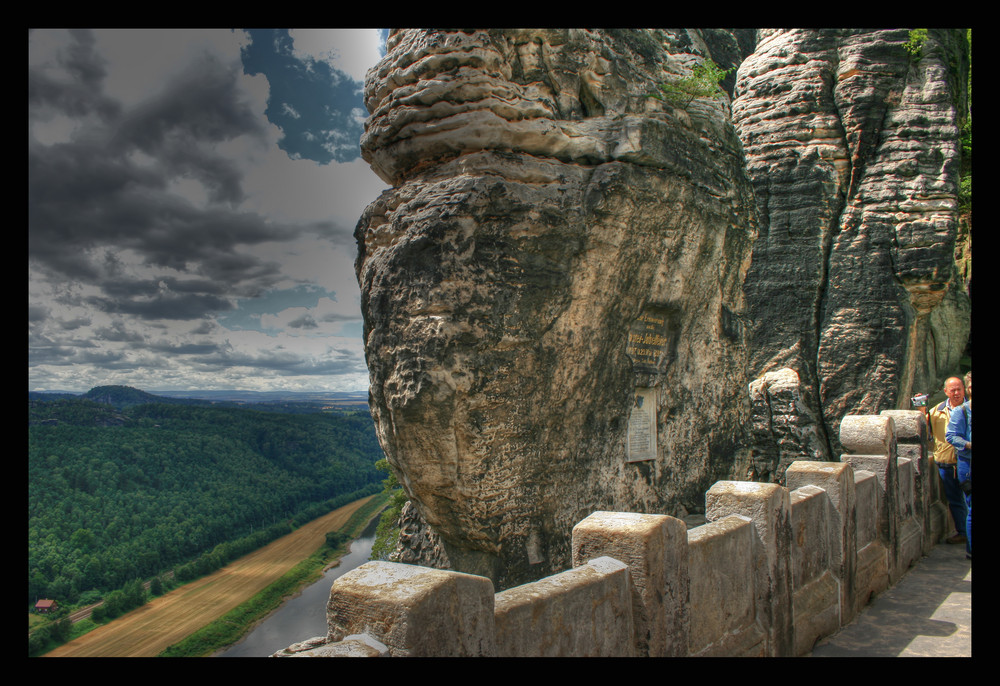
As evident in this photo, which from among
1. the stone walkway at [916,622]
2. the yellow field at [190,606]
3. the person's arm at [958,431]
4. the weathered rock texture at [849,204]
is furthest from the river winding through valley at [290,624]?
the person's arm at [958,431]

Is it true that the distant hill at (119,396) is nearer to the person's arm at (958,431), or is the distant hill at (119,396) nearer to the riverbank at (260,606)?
the riverbank at (260,606)

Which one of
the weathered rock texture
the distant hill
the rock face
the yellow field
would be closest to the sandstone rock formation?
the rock face

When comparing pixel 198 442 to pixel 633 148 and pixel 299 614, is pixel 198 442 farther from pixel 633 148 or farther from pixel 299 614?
pixel 633 148

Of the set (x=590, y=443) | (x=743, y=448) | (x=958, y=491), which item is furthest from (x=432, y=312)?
(x=958, y=491)

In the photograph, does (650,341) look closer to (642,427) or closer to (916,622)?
(642,427)

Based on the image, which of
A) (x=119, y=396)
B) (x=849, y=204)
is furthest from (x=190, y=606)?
(x=849, y=204)
